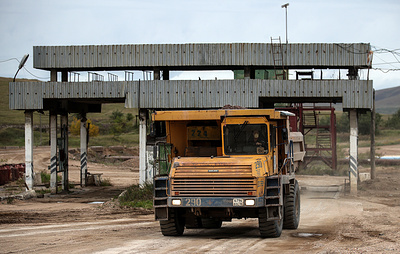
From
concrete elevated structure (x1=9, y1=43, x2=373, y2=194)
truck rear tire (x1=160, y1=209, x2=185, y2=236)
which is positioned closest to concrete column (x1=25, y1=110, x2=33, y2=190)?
concrete elevated structure (x1=9, y1=43, x2=373, y2=194)

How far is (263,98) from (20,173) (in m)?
20.2

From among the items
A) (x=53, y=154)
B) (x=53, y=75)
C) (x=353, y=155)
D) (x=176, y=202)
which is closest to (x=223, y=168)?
(x=176, y=202)

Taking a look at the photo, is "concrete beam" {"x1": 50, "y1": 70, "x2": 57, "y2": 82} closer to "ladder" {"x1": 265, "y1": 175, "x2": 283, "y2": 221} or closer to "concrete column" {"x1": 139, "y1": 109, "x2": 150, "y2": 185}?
"concrete column" {"x1": 139, "y1": 109, "x2": 150, "y2": 185}

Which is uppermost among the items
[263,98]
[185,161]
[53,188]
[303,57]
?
[303,57]

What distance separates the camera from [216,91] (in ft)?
97.9

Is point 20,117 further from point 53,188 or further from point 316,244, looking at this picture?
point 316,244

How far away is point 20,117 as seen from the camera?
122m

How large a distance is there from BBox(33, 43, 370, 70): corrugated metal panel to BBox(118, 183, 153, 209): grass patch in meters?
6.78

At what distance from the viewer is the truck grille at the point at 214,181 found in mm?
13602

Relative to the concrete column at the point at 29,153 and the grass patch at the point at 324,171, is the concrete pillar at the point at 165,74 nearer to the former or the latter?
the concrete column at the point at 29,153

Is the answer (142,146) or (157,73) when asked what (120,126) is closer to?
(157,73)

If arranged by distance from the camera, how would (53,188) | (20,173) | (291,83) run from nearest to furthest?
(291,83) → (53,188) → (20,173)

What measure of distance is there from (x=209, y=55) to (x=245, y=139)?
636 inches

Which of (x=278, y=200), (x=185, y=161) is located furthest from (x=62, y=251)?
(x=278, y=200)
